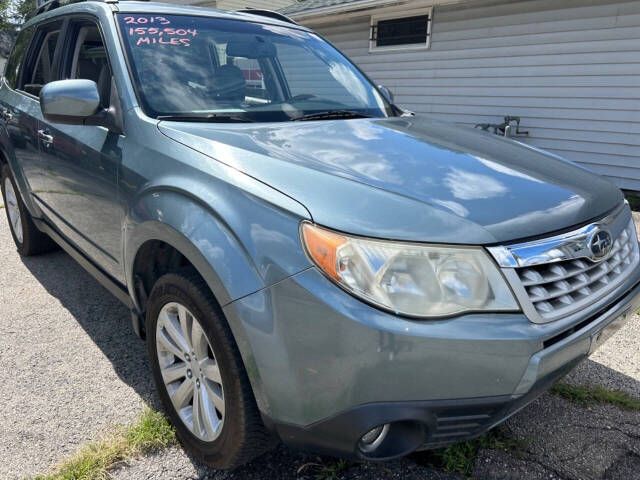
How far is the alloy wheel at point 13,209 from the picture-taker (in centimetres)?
413

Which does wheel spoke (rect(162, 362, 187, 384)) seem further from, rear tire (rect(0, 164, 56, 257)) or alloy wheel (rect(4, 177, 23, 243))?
alloy wheel (rect(4, 177, 23, 243))

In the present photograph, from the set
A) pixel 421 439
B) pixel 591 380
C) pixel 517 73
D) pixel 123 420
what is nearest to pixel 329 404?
pixel 421 439

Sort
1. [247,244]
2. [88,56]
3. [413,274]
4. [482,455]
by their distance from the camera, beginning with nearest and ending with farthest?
[413,274], [247,244], [482,455], [88,56]

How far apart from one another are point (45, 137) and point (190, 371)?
1965mm

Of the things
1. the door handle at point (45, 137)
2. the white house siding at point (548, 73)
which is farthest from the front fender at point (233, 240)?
the white house siding at point (548, 73)

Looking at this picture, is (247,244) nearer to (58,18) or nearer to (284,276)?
(284,276)

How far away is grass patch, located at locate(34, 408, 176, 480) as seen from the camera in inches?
76.1

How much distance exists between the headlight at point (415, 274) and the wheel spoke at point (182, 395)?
901 mm

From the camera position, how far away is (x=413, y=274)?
4.67 feet

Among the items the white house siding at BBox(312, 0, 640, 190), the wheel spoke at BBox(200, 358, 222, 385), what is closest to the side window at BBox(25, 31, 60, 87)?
the wheel spoke at BBox(200, 358, 222, 385)

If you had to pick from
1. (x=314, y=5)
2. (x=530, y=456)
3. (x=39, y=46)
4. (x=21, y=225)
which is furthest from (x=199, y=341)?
(x=314, y=5)

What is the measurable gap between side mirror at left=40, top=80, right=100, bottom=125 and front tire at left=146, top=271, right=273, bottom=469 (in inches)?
35.2

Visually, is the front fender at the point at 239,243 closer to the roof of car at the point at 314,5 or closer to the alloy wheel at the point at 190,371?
the alloy wheel at the point at 190,371

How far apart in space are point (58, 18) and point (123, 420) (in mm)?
2589
